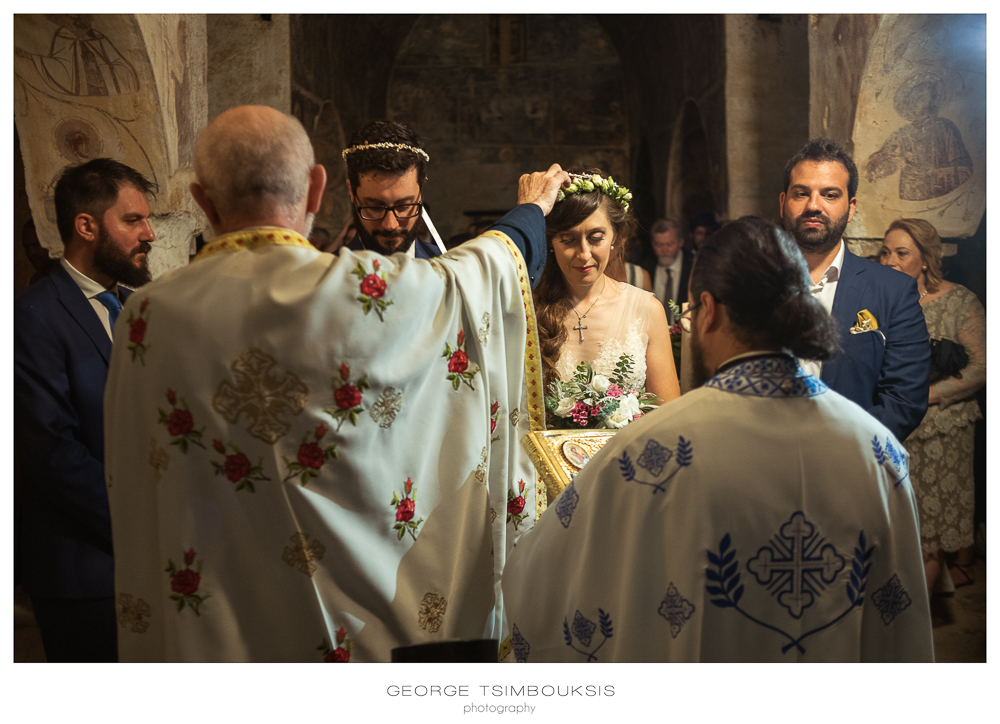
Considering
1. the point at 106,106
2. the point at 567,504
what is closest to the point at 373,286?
the point at 567,504

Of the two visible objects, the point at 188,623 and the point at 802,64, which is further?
the point at 802,64

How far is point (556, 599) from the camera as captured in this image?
186 centimetres

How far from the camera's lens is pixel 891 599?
5.65 ft

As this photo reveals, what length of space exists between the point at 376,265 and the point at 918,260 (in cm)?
235

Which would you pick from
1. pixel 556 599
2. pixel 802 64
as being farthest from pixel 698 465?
pixel 802 64

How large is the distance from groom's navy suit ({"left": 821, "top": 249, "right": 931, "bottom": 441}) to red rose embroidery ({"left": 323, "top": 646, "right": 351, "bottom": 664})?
1.94 meters

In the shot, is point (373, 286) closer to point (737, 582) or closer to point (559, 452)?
point (559, 452)

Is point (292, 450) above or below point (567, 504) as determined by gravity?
above

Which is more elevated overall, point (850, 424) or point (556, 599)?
point (850, 424)

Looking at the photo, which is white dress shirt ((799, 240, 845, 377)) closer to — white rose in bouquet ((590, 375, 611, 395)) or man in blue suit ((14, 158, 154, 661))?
white rose in bouquet ((590, 375, 611, 395))

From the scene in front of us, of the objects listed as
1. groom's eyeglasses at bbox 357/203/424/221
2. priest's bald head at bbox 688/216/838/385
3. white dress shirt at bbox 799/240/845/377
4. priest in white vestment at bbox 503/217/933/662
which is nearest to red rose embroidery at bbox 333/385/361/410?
priest in white vestment at bbox 503/217/933/662

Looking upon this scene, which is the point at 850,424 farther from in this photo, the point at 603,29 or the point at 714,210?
the point at 603,29

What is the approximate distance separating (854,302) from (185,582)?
2479mm

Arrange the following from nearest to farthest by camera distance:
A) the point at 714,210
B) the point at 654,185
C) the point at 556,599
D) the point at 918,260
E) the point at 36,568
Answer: the point at 556,599, the point at 36,568, the point at 918,260, the point at 714,210, the point at 654,185
